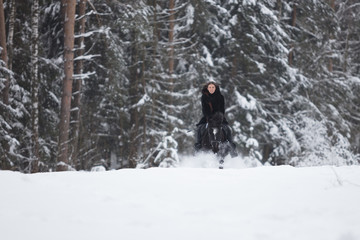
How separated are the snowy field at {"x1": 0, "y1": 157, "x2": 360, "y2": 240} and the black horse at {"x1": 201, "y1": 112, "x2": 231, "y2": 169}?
395 centimetres

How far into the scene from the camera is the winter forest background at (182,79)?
16062 millimetres

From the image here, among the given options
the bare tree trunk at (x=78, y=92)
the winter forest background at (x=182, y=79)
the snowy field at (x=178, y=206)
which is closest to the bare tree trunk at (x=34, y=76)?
the winter forest background at (x=182, y=79)

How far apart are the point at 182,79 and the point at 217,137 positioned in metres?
9.60

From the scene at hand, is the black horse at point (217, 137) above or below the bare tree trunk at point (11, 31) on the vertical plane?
below

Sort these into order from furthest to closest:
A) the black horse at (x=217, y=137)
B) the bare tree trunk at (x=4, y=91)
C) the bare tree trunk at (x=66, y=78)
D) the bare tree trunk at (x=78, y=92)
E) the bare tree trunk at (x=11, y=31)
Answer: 1. the bare tree trunk at (x=78, y=92)
2. the bare tree trunk at (x=11, y=31)
3. the bare tree trunk at (x=66, y=78)
4. the bare tree trunk at (x=4, y=91)
5. the black horse at (x=217, y=137)

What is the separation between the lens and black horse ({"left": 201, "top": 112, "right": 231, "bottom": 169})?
33.8ft

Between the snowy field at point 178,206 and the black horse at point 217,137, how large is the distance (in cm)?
395

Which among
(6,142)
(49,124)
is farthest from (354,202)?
(49,124)

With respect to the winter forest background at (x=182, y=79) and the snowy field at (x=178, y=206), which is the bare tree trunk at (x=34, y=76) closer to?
the winter forest background at (x=182, y=79)

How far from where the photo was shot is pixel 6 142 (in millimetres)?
12359

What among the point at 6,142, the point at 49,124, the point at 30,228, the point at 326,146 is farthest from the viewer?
the point at 326,146

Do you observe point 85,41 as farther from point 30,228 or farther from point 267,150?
point 30,228

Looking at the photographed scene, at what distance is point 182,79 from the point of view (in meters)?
19.5

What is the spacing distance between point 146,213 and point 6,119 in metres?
9.90
